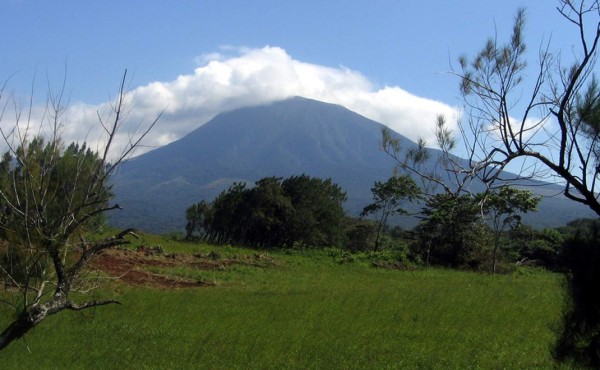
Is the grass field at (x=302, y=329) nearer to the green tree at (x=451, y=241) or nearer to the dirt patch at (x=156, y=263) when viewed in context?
the dirt patch at (x=156, y=263)

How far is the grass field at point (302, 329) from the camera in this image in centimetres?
796

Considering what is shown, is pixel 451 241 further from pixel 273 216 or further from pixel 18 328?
pixel 18 328

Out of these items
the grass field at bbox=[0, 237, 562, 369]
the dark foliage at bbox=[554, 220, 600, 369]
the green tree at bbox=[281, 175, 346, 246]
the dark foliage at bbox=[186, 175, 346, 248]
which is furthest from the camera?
the green tree at bbox=[281, 175, 346, 246]

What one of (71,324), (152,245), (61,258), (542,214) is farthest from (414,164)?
(542,214)

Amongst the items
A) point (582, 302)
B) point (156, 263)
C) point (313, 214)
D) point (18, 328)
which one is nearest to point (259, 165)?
point (313, 214)

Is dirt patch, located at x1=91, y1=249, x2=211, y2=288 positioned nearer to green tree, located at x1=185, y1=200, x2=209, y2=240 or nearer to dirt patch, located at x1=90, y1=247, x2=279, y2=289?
dirt patch, located at x1=90, y1=247, x2=279, y2=289

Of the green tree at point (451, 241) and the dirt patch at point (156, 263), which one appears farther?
the green tree at point (451, 241)

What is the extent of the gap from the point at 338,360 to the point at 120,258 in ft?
41.8

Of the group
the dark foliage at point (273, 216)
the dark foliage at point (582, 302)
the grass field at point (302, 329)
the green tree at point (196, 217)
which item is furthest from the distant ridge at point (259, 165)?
the dark foliage at point (582, 302)

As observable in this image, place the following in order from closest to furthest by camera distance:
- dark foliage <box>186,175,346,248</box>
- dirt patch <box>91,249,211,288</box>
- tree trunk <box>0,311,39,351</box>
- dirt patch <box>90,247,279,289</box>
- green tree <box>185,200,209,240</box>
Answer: tree trunk <box>0,311,39,351</box> → dirt patch <box>91,249,211,288</box> → dirt patch <box>90,247,279,289</box> → dark foliage <box>186,175,346,248</box> → green tree <box>185,200,209,240</box>

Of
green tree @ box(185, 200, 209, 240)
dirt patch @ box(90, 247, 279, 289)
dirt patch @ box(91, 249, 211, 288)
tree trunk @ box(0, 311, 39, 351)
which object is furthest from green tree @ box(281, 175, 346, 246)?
tree trunk @ box(0, 311, 39, 351)

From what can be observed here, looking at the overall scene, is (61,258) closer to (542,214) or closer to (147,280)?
(147,280)

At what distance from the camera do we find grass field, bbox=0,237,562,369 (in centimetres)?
796

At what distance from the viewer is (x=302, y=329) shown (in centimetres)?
988
